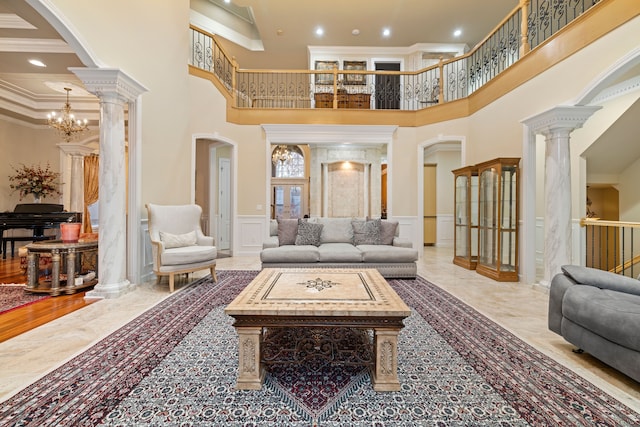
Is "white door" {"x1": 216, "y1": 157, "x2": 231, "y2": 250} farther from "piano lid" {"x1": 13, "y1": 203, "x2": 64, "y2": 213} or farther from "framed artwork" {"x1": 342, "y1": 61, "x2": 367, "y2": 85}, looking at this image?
"framed artwork" {"x1": 342, "y1": 61, "x2": 367, "y2": 85}

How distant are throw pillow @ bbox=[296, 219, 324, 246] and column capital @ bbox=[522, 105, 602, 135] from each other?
A: 3552 millimetres

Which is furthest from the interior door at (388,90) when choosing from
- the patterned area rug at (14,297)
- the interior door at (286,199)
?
the patterned area rug at (14,297)

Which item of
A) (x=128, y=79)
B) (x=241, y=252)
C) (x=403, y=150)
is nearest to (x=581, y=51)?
(x=403, y=150)

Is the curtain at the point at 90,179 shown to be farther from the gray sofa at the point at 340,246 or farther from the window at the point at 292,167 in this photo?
the gray sofa at the point at 340,246

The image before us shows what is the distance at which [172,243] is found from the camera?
419 centimetres

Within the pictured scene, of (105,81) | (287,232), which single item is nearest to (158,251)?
(287,232)

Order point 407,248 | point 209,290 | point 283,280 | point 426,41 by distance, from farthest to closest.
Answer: point 426,41 → point 407,248 → point 209,290 → point 283,280

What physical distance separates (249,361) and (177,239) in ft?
10.0

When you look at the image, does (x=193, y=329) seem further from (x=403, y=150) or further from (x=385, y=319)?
(x=403, y=150)

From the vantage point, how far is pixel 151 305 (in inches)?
130

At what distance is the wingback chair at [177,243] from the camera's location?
3.88 meters

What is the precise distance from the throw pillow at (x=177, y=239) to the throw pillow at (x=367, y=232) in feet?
8.78

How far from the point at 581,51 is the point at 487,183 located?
213cm

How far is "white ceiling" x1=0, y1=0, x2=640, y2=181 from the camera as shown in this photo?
13.9ft
